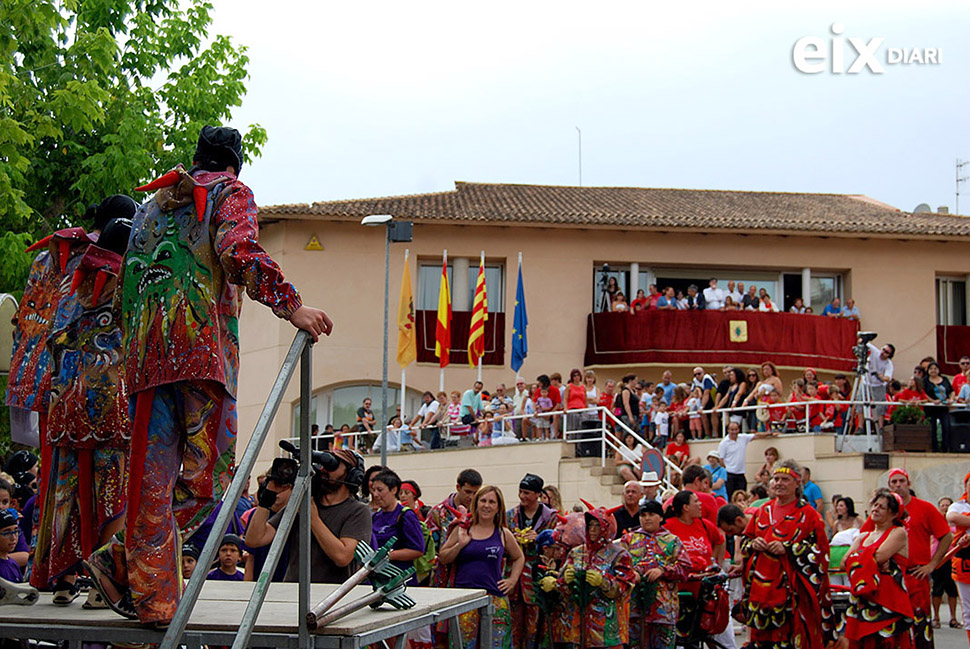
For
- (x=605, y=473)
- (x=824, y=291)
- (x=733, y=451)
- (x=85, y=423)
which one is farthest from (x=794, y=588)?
(x=824, y=291)

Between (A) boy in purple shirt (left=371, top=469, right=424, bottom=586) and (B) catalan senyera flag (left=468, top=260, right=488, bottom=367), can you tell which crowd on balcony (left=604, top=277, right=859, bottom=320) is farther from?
(A) boy in purple shirt (left=371, top=469, right=424, bottom=586)

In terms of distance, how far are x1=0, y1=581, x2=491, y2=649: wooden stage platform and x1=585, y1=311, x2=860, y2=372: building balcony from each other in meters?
27.3

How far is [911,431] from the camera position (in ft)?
72.0

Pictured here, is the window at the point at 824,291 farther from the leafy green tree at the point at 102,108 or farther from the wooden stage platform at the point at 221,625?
the wooden stage platform at the point at 221,625

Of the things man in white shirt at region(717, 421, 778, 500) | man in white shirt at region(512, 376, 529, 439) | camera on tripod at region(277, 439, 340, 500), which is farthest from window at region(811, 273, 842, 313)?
camera on tripod at region(277, 439, 340, 500)

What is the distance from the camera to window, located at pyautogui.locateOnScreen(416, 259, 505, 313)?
1328 inches

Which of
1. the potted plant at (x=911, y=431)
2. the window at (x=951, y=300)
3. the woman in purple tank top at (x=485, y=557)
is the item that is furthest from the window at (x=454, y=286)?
the woman in purple tank top at (x=485, y=557)

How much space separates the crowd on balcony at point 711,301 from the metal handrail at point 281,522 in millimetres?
28123

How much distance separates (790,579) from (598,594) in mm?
1600

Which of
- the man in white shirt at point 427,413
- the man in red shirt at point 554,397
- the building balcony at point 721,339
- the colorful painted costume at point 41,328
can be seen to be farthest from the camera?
the building balcony at point 721,339

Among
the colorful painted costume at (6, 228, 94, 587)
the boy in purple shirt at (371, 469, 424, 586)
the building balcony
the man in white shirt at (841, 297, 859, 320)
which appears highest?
the man in white shirt at (841, 297, 859, 320)

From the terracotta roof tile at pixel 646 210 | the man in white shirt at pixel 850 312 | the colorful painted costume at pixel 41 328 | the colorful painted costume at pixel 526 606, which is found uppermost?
the terracotta roof tile at pixel 646 210

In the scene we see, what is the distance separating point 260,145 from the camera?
19.8 m

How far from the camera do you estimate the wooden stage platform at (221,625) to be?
4.56 meters
